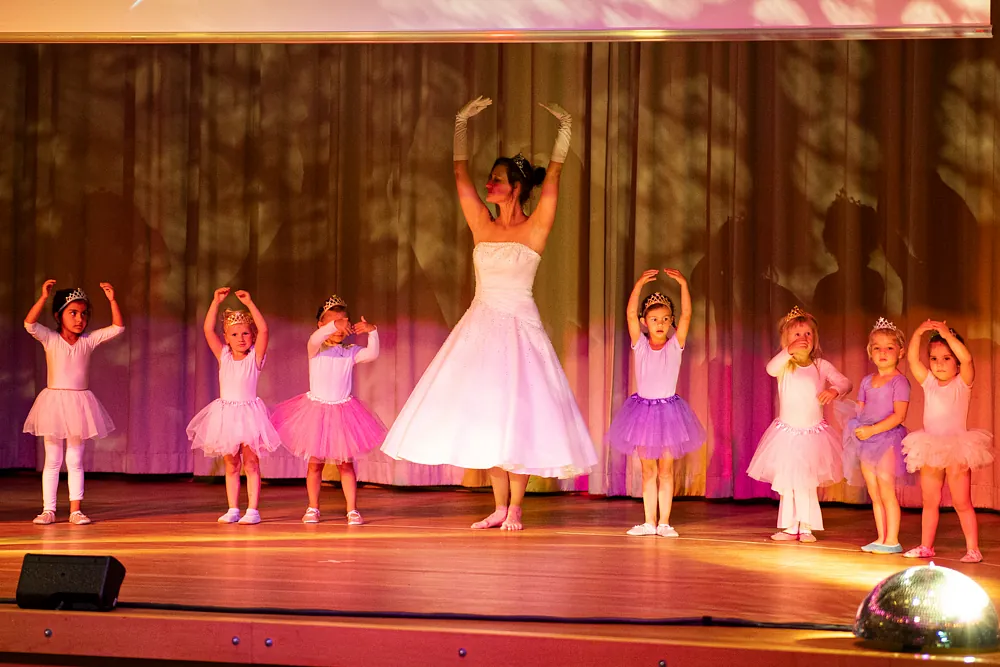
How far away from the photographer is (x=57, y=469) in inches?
226

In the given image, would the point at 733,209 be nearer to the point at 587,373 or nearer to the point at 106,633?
the point at 587,373

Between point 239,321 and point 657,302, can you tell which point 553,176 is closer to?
point 657,302

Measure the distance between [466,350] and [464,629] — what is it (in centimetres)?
233

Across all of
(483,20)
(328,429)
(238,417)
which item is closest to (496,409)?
(328,429)

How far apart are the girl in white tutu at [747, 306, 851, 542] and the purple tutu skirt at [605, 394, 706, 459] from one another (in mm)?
361

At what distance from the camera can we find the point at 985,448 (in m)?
4.87

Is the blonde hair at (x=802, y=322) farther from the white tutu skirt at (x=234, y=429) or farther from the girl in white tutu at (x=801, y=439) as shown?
the white tutu skirt at (x=234, y=429)

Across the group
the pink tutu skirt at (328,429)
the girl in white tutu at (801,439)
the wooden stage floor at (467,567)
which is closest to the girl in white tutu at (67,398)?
the wooden stage floor at (467,567)

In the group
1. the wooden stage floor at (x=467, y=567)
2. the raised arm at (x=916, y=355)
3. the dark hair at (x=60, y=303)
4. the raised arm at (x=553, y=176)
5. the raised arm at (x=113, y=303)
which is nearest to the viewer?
the wooden stage floor at (x=467, y=567)

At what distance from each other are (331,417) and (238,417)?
0.44 meters

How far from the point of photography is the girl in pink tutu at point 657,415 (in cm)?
→ 542

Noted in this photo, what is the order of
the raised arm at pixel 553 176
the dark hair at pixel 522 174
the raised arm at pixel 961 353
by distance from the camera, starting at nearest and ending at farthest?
the raised arm at pixel 961 353, the raised arm at pixel 553 176, the dark hair at pixel 522 174

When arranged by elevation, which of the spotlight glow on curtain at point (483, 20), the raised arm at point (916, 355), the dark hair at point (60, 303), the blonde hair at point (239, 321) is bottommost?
the raised arm at point (916, 355)

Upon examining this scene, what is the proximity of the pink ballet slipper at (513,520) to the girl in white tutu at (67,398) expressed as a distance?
77.8 inches
